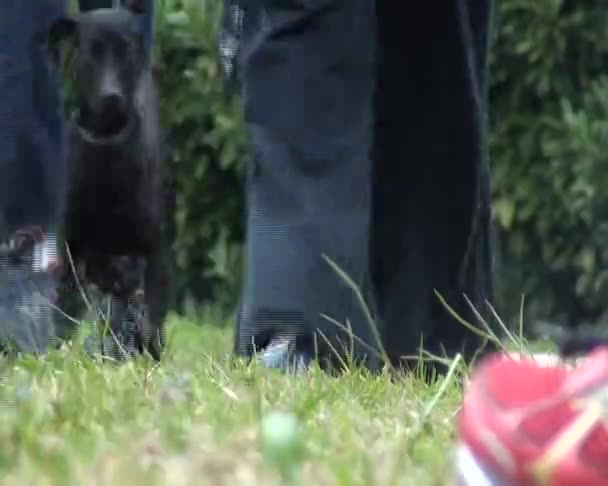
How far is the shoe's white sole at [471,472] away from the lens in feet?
2.97

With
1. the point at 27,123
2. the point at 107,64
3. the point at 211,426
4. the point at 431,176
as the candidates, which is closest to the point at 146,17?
the point at 107,64

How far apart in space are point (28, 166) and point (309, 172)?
64 cm

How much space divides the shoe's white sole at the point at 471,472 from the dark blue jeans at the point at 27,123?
1.60m

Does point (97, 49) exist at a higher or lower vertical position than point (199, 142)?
higher

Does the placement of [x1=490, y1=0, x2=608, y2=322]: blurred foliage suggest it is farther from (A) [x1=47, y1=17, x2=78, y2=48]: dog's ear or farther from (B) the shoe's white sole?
(B) the shoe's white sole

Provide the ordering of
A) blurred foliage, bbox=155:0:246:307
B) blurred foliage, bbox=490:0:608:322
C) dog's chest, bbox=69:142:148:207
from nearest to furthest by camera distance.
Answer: dog's chest, bbox=69:142:148:207, blurred foliage, bbox=490:0:608:322, blurred foliage, bbox=155:0:246:307

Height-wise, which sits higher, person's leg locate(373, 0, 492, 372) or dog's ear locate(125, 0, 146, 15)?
dog's ear locate(125, 0, 146, 15)

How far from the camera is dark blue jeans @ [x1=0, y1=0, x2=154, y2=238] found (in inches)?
95.3

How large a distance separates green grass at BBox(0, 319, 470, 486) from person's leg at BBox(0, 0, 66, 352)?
49 cm

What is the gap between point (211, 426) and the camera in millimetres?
1255

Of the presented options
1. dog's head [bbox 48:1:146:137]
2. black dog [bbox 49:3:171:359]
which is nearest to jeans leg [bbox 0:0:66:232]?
black dog [bbox 49:3:171:359]

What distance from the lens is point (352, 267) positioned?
6.87 ft

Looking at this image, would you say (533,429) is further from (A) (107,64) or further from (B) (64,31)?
(A) (107,64)

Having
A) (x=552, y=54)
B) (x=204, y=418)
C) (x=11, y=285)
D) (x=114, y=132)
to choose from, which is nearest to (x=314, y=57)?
(x=11, y=285)
